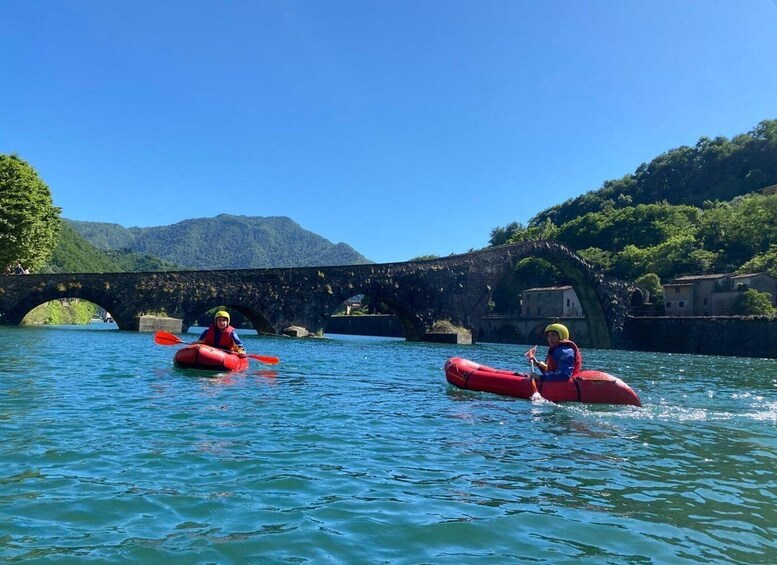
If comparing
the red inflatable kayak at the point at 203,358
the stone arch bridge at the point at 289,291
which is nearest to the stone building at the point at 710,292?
the stone arch bridge at the point at 289,291

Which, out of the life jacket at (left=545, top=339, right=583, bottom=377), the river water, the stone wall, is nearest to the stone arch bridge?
the stone wall

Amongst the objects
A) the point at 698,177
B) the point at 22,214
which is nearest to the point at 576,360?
the point at 22,214

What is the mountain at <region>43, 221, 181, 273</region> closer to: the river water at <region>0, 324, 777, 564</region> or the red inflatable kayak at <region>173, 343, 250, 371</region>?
the red inflatable kayak at <region>173, 343, 250, 371</region>

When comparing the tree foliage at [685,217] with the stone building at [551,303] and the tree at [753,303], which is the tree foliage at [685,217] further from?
the tree at [753,303]

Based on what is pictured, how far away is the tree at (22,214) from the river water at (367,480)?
3685cm

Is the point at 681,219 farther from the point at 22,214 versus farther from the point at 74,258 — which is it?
the point at 74,258

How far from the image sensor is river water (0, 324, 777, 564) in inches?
178

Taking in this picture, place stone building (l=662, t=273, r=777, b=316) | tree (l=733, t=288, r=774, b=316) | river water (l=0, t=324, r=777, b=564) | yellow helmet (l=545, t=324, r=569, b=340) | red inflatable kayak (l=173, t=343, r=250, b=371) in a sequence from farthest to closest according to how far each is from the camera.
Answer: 1. stone building (l=662, t=273, r=777, b=316)
2. tree (l=733, t=288, r=774, b=316)
3. red inflatable kayak (l=173, t=343, r=250, b=371)
4. yellow helmet (l=545, t=324, r=569, b=340)
5. river water (l=0, t=324, r=777, b=564)

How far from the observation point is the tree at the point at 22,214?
43438 mm

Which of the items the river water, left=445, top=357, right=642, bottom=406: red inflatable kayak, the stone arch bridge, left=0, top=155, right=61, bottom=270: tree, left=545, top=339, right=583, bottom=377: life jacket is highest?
left=0, top=155, right=61, bottom=270: tree

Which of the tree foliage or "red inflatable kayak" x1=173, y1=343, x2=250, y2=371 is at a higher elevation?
the tree foliage

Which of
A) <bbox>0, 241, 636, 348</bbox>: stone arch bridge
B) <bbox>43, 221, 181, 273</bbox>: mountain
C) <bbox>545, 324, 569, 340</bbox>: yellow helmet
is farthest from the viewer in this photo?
<bbox>43, 221, 181, 273</bbox>: mountain

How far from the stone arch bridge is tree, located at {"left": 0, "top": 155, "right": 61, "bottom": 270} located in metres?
3.14

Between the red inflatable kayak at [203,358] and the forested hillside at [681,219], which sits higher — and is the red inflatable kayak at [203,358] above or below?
below
